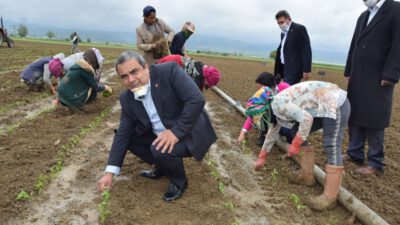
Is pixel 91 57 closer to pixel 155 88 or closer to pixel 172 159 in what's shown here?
pixel 155 88

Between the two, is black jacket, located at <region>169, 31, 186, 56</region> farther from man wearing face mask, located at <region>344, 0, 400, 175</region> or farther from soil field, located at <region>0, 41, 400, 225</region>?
man wearing face mask, located at <region>344, 0, 400, 175</region>

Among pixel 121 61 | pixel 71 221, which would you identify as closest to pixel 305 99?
pixel 121 61

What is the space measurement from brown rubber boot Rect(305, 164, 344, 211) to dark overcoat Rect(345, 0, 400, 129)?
3.24 ft

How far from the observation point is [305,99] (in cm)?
318

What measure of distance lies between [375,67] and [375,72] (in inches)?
2.1

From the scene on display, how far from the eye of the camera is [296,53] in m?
5.35

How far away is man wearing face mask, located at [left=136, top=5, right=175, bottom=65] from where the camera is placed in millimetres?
5359

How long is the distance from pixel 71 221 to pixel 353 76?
11.1 ft

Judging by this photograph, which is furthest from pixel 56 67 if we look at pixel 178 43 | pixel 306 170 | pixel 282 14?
pixel 306 170

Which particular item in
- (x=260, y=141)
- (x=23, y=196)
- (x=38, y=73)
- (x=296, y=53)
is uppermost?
(x=296, y=53)

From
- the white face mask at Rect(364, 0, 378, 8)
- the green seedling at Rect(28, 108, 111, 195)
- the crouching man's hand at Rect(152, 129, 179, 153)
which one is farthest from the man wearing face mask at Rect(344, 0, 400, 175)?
the green seedling at Rect(28, 108, 111, 195)

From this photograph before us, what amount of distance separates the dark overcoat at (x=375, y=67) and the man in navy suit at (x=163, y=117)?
1.85m

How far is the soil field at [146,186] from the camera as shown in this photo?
3.11m

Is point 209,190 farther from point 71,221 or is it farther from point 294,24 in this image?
point 294,24
